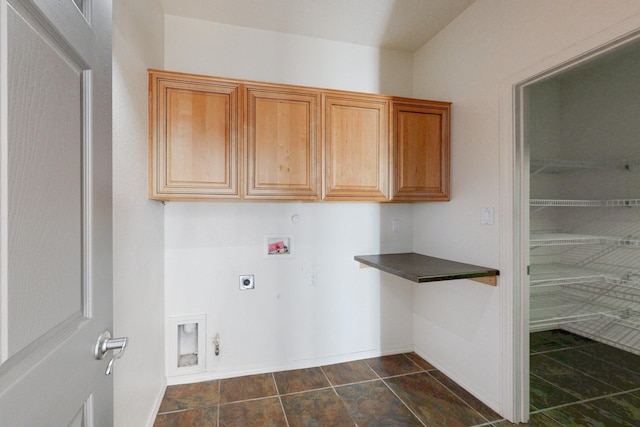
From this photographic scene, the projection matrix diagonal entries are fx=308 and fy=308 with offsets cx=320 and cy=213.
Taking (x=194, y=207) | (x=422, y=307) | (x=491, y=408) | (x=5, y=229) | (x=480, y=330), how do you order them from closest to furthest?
(x=5, y=229), (x=491, y=408), (x=480, y=330), (x=194, y=207), (x=422, y=307)

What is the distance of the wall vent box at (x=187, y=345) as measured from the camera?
2258 mm

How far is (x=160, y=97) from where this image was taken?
6.09 ft

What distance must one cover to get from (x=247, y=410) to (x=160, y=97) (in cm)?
203

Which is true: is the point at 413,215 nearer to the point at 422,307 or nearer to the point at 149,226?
the point at 422,307

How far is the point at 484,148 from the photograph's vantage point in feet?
6.79

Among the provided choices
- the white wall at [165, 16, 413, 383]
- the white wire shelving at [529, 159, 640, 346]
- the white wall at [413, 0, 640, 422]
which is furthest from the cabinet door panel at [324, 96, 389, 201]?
the white wire shelving at [529, 159, 640, 346]

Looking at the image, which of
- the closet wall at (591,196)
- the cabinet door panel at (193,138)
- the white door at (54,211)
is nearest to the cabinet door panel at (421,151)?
the closet wall at (591,196)

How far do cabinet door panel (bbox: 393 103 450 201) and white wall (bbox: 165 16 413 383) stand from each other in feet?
1.43

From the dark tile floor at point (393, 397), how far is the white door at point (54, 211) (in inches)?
54.5

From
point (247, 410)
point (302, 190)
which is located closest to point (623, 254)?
point (302, 190)

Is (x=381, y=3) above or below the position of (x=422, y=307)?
above

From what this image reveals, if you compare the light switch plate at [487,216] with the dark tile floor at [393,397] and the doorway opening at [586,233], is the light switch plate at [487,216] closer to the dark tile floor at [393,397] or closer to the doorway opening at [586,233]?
the doorway opening at [586,233]

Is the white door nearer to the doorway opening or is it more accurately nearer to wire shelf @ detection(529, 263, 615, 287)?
the doorway opening

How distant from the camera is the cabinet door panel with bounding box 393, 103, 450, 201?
91.0 inches
